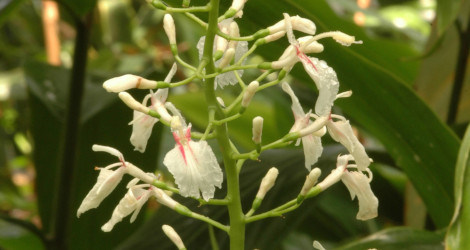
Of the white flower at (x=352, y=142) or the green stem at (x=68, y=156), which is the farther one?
the green stem at (x=68, y=156)

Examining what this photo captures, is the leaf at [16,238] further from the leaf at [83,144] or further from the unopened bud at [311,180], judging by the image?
the unopened bud at [311,180]

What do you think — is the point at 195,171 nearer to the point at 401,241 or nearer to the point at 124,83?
the point at 124,83

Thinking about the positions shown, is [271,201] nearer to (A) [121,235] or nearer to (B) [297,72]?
(B) [297,72]

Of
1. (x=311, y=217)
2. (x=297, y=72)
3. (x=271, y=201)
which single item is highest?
(x=297, y=72)

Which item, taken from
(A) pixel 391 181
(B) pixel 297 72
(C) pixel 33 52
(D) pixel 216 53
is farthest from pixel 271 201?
(C) pixel 33 52

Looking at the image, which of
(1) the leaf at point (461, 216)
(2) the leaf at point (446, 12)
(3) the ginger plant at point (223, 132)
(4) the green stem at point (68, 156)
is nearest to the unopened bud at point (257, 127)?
(3) the ginger plant at point (223, 132)

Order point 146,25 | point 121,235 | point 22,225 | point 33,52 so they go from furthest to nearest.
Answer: point 146,25 → point 33,52 → point 121,235 → point 22,225
